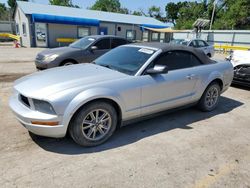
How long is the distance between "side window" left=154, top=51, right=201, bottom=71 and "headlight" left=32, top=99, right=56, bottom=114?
195cm

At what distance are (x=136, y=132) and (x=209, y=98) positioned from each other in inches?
83.6

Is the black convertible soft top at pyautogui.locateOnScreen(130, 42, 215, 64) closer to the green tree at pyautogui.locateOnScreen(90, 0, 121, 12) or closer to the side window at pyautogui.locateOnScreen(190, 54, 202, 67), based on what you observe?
the side window at pyautogui.locateOnScreen(190, 54, 202, 67)

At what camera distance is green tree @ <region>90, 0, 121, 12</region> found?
7144 centimetres

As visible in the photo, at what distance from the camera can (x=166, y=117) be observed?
4547 millimetres

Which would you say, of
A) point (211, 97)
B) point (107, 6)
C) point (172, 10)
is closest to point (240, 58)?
point (211, 97)

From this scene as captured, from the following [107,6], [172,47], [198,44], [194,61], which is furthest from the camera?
[107,6]

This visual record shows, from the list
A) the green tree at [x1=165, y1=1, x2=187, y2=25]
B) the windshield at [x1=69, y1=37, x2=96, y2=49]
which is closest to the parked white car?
the windshield at [x1=69, y1=37, x2=96, y2=49]

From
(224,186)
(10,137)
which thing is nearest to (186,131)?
(224,186)

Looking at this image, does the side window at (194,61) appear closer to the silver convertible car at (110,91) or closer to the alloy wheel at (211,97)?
the silver convertible car at (110,91)

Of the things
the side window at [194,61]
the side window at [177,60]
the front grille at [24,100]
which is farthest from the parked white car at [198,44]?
the front grille at [24,100]

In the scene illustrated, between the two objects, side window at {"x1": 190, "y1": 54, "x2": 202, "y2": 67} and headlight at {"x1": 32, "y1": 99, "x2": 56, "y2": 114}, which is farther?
side window at {"x1": 190, "y1": 54, "x2": 202, "y2": 67}

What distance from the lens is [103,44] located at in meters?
8.02

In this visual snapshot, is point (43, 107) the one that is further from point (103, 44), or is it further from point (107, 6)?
point (107, 6)

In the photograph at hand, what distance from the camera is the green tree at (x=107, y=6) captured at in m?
71.4
